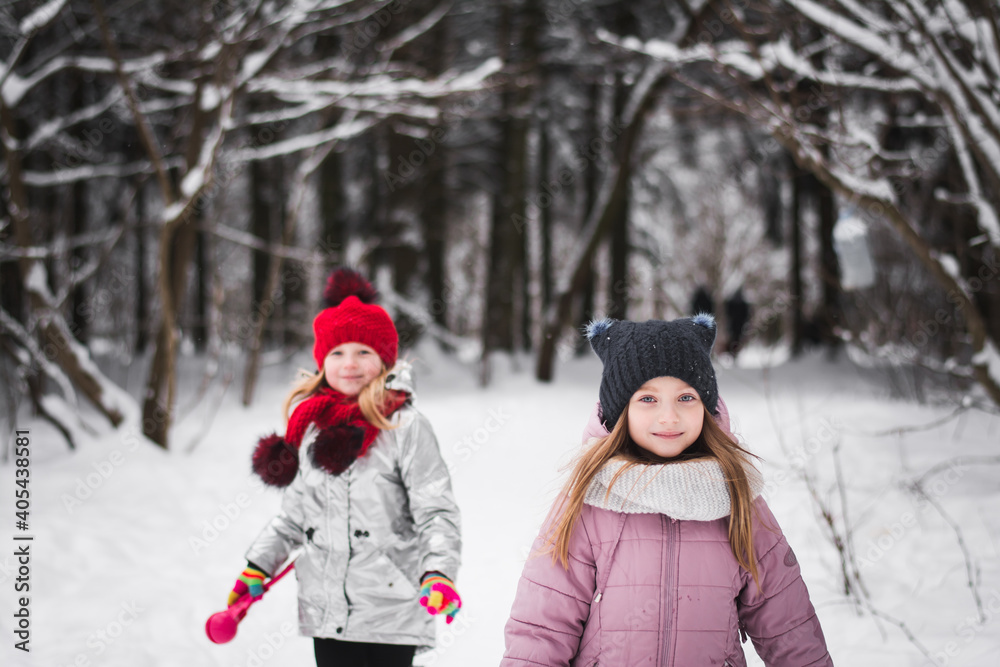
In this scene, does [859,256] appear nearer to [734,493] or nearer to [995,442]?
[995,442]

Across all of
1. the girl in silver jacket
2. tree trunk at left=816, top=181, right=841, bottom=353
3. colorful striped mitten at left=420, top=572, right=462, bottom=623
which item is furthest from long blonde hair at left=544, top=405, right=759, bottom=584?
tree trunk at left=816, top=181, right=841, bottom=353

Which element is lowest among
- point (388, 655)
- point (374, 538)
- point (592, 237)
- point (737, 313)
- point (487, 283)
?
point (388, 655)

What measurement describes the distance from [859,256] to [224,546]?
4830 mm

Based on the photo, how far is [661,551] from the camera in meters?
1.52

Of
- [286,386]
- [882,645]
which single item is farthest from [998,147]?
[286,386]

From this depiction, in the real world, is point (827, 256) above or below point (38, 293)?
above

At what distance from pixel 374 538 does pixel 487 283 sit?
6.98 metres

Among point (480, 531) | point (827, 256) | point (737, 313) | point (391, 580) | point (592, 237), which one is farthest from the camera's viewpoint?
point (737, 313)

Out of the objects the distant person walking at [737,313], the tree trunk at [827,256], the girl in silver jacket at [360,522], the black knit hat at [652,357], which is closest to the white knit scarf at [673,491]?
the black knit hat at [652,357]

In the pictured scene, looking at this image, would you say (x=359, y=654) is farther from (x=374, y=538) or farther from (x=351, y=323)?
(x=351, y=323)

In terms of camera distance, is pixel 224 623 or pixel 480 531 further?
pixel 480 531

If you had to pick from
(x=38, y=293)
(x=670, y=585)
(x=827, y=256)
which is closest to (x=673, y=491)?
(x=670, y=585)

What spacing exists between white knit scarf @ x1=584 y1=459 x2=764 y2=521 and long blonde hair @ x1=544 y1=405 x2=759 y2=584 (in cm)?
2

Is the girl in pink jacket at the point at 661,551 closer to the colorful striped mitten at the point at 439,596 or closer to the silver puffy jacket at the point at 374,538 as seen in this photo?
the colorful striped mitten at the point at 439,596
